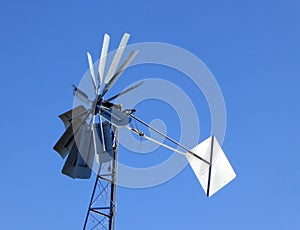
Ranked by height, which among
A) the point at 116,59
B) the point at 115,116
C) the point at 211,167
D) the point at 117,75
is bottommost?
the point at 211,167

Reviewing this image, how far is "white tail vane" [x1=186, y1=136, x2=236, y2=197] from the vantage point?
788 inches

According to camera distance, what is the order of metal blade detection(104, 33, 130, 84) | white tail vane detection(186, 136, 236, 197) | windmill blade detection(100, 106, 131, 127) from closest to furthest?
windmill blade detection(100, 106, 131, 127), metal blade detection(104, 33, 130, 84), white tail vane detection(186, 136, 236, 197)

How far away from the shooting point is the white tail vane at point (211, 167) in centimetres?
2002

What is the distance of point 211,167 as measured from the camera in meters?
20.5

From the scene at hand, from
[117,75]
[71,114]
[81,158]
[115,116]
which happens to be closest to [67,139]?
[71,114]

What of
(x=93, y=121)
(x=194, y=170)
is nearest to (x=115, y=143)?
(x=93, y=121)

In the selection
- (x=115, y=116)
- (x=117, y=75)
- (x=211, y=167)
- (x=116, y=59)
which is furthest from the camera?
(x=211, y=167)

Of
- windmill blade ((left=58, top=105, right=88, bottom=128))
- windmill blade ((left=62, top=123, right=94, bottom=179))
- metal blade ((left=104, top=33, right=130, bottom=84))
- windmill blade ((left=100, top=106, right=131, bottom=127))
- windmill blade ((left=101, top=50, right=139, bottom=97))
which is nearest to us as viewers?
windmill blade ((left=100, top=106, right=131, bottom=127))

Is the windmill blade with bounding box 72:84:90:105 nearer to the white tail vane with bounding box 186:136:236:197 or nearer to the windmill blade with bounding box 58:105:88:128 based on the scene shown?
the windmill blade with bounding box 58:105:88:128

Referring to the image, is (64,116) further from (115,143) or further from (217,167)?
(217,167)

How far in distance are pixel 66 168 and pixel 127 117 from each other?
9.01 feet

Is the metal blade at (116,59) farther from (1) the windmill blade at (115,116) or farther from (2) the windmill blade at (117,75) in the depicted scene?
(1) the windmill blade at (115,116)

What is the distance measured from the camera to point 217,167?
20.6 meters

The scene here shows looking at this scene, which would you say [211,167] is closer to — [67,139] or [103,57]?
[67,139]
